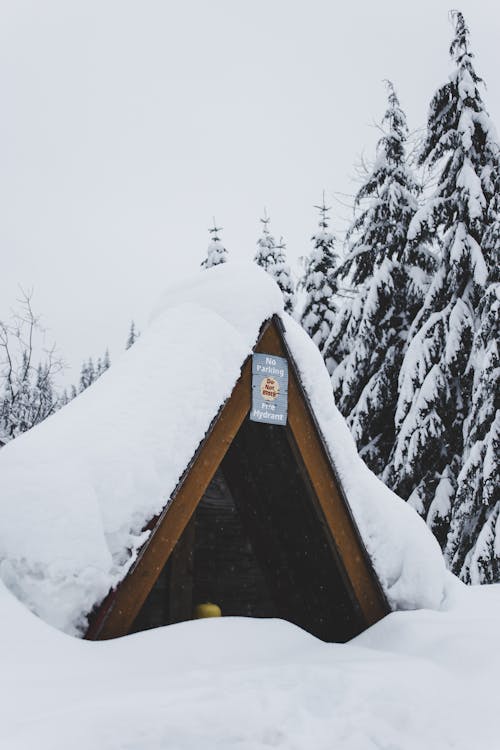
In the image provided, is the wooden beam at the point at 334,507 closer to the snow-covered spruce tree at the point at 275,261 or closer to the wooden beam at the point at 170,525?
the wooden beam at the point at 170,525

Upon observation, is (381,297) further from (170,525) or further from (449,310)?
(170,525)

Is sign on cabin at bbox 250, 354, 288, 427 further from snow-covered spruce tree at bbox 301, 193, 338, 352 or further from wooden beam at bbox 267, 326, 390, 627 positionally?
snow-covered spruce tree at bbox 301, 193, 338, 352

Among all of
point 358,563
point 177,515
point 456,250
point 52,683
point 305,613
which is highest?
point 456,250

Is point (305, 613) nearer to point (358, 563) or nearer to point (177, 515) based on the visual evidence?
point (358, 563)

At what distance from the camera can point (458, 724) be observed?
2779 mm

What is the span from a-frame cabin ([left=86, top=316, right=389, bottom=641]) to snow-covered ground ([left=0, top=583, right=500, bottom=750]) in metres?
0.37

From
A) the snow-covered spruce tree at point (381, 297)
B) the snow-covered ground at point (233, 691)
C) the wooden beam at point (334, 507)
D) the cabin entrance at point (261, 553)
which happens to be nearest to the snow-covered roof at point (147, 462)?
the wooden beam at point (334, 507)

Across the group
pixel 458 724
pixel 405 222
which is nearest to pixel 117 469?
pixel 458 724

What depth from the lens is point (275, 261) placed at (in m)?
22.2

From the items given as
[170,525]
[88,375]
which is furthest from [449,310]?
[88,375]

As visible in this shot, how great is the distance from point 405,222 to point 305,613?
38.4ft

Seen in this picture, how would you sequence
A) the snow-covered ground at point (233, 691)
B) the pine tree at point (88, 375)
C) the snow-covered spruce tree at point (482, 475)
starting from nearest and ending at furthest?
the snow-covered ground at point (233, 691) → the snow-covered spruce tree at point (482, 475) → the pine tree at point (88, 375)

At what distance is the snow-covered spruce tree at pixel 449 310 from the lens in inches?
465

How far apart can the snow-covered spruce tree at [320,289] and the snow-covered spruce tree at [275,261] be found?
2160 mm
